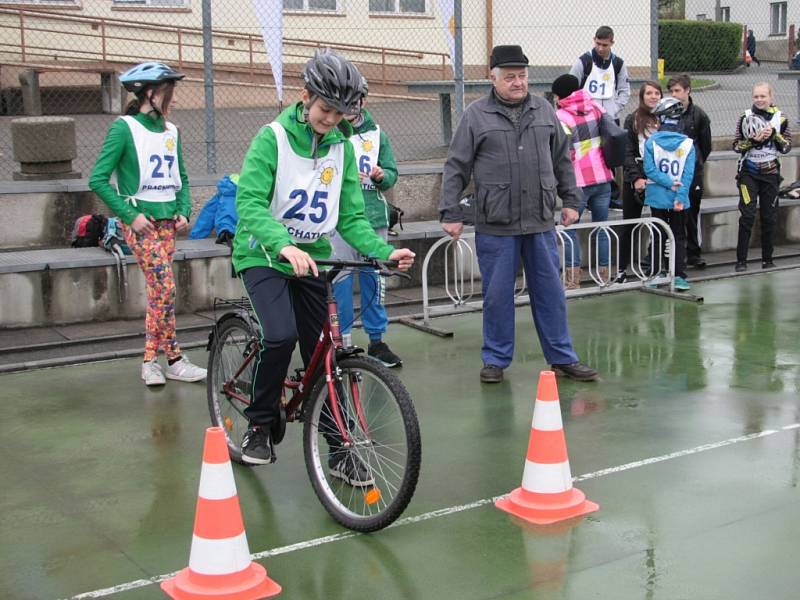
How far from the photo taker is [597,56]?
11.6m

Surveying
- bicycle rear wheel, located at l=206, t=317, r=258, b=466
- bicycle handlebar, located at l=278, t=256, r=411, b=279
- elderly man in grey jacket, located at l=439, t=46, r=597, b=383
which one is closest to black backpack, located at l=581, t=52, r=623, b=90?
elderly man in grey jacket, located at l=439, t=46, r=597, b=383

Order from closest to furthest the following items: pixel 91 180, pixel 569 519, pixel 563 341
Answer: pixel 569 519 < pixel 91 180 < pixel 563 341

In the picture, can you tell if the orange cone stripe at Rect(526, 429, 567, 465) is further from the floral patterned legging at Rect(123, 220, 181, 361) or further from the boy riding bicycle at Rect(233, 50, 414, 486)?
the floral patterned legging at Rect(123, 220, 181, 361)

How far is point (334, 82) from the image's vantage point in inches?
197

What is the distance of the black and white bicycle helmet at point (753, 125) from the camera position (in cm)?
1111

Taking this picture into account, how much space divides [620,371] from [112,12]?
50.6 ft

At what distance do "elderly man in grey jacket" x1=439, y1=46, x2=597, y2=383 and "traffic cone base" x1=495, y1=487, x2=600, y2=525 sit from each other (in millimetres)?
2394

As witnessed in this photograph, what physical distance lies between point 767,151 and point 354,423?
7.41 metres

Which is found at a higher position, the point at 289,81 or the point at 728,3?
the point at 728,3

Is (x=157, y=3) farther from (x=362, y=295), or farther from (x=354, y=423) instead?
(x=354, y=423)

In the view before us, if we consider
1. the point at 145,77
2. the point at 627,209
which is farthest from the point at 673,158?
the point at 145,77

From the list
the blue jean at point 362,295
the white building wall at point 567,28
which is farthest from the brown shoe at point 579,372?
the white building wall at point 567,28

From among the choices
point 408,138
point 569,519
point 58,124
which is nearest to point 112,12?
point 408,138

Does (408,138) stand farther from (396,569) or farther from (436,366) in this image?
(396,569)
